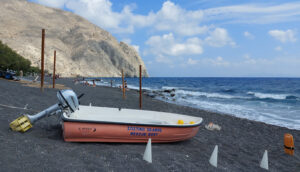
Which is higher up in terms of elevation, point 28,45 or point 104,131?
point 28,45

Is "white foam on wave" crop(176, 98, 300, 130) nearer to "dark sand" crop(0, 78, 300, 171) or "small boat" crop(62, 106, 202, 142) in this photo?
"dark sand" crop(0, 78, 300, 171)

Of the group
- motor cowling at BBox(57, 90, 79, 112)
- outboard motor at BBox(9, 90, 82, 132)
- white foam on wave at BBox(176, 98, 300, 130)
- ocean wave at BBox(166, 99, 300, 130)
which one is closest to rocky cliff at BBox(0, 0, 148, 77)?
ocean wave at BBox(166, 99, 300, 130)

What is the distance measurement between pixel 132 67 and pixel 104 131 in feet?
535

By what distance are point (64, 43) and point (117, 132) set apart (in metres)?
149

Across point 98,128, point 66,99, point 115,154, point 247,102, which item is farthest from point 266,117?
point 66,99

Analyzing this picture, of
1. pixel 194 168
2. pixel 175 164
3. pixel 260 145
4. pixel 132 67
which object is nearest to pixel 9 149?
pixel 175 164

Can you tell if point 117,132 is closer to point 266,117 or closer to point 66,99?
point 66,99

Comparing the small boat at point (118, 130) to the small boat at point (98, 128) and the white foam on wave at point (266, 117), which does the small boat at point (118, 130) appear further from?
the white foam on wave at point (266, 117)

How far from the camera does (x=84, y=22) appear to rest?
18875 centimetres

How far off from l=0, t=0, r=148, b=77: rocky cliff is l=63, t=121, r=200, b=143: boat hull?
98852 mm

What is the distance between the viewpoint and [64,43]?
143 m

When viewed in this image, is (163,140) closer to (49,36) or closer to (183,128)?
(183,128)

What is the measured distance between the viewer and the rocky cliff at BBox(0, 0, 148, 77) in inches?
4336

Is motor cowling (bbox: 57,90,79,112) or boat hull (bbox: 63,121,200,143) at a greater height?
motor cowling (bbox: 57,90,79,112)
